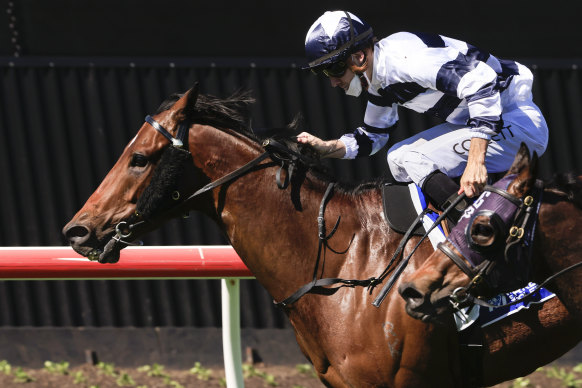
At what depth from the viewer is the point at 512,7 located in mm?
7191

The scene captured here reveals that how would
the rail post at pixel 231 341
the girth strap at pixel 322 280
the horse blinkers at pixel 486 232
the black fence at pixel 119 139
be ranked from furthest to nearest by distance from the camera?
the black fence at pixel 119 139, the rail post at pixel 231 341, the girth strap at pixel 322 280, the horse blinkers at pixel 486 232

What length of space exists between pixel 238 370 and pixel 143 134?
147cm

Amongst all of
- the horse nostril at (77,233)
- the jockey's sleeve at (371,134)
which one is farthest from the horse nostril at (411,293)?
the horse nostril at (77,233)

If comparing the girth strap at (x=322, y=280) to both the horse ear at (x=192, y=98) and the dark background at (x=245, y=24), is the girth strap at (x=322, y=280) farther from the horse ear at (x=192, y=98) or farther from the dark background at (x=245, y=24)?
the dark background at (x=245, y=24)

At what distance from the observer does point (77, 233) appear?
13.6 feet

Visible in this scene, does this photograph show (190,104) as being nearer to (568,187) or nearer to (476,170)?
(476,170)

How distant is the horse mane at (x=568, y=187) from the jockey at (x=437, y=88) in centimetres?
30

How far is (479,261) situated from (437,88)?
0.81 m

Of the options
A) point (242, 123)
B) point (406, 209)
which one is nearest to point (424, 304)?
point (406, 209)

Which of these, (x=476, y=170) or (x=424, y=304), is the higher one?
(x=476, y=170)

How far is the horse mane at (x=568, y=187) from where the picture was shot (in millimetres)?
3623

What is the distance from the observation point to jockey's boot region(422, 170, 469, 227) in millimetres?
3850

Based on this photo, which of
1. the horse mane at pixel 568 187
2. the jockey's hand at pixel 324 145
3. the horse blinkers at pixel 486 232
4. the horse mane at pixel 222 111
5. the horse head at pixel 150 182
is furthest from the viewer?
the jockey's hand at pixel 324 145

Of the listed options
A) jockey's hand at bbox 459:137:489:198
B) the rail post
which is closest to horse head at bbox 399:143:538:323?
jockey's hand at bbox 459:137:489:198
